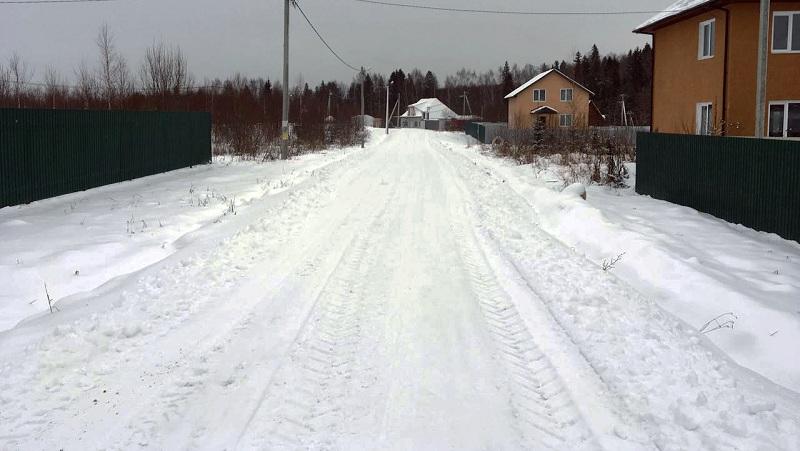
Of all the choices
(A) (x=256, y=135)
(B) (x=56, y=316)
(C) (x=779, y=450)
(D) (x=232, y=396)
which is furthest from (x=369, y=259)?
(A) (x=256, y=135)

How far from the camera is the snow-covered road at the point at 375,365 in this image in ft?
13.4

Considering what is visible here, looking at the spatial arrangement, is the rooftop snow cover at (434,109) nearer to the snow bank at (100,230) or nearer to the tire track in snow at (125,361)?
the snow bank at (100,230)

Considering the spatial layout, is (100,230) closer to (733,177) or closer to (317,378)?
(317,378)

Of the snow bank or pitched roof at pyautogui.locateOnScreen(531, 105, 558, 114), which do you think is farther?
pitched roof at pyautogui.locateOnScreen(531, 105, 558, 114)

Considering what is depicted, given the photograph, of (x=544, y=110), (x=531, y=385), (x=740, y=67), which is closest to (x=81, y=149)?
(x=531, y=385)

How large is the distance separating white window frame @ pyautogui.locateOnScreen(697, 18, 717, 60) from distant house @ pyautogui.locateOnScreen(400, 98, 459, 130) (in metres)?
116

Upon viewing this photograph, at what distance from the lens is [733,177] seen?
1175 centimetres

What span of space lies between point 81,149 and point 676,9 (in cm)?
2029

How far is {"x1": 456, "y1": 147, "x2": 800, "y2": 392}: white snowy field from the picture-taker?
232 inches

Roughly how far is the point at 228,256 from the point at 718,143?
9.17 metres

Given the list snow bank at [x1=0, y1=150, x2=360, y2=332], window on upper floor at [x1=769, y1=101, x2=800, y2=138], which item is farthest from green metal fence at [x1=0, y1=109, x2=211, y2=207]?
window on upper floor at [x1=769, y1=101, x2=800, y2=138]

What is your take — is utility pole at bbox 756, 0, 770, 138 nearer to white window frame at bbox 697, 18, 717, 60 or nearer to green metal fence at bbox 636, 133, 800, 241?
green metal fence at bbox 636, 133, 800, 241

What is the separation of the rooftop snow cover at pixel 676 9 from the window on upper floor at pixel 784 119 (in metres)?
3.94

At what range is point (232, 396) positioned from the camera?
454 centimetres
